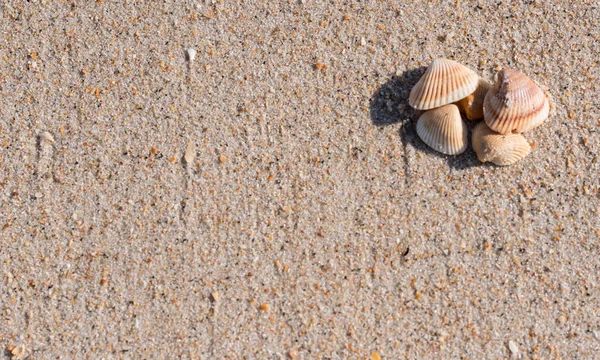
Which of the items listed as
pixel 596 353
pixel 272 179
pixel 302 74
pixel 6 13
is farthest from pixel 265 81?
pixel 596 353

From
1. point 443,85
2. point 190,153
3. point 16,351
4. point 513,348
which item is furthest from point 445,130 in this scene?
point 16,351

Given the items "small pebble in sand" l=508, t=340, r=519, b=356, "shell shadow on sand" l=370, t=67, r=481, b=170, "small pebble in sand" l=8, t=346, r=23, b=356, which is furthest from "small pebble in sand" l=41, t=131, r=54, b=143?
"small pebble in sand" l=508, t=340, r=519, b=356

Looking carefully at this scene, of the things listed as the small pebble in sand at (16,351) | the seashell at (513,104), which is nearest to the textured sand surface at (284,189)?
the small pebble in sand at (16,351)

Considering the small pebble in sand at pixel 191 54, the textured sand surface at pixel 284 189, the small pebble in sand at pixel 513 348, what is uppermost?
the small pebble in sand at pixel 191 54

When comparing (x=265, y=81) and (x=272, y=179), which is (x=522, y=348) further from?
(x=265, y=81)

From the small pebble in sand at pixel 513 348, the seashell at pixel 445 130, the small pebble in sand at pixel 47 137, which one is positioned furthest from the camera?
the small pebble in sand at pixel 47 137

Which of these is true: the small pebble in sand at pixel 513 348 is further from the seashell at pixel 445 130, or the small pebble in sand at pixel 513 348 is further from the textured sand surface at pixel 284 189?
the seashell at pixel 445 130
